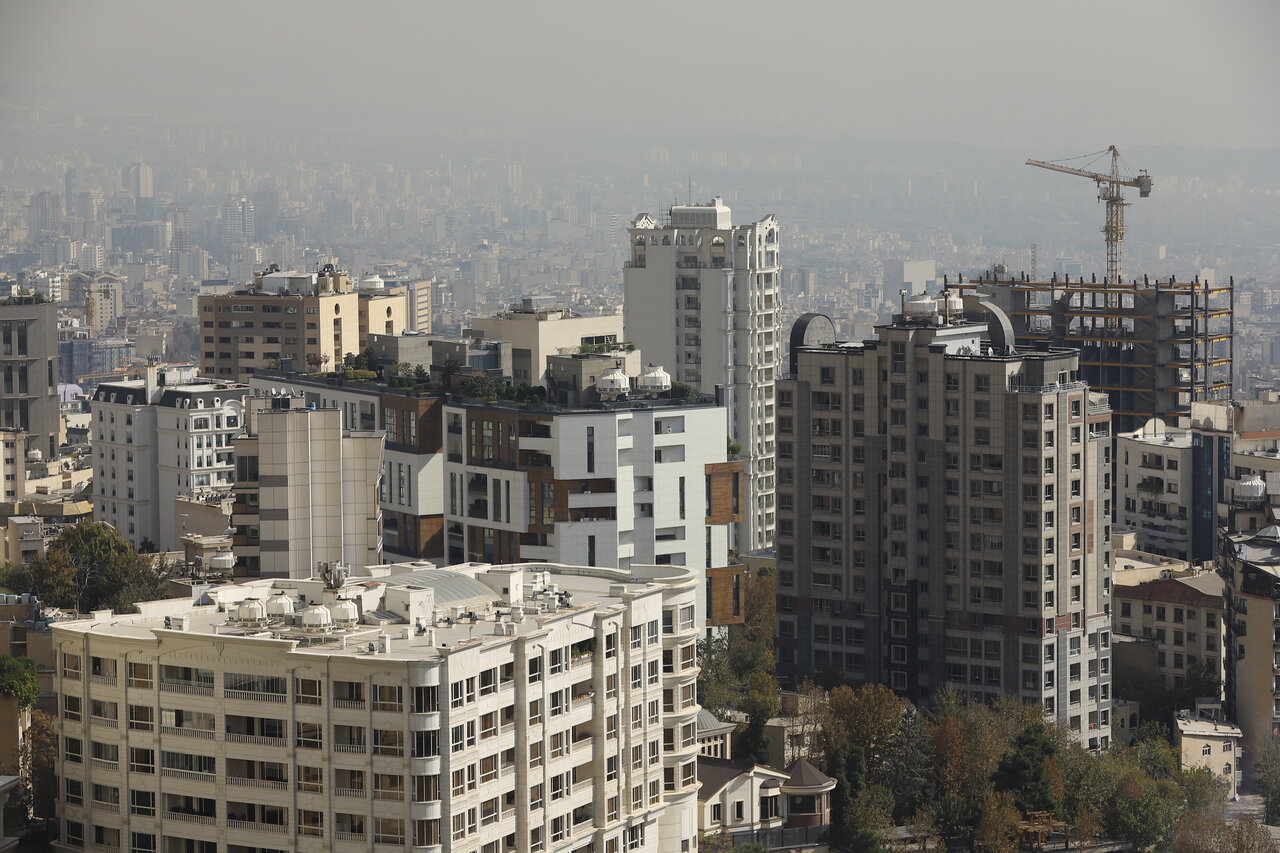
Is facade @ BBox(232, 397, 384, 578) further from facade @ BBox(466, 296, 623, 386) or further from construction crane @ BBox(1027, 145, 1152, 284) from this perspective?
construction crane @ BBox(1027, 145, 1152, 284)

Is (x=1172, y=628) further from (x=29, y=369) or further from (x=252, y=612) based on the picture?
(x=29, y=369)

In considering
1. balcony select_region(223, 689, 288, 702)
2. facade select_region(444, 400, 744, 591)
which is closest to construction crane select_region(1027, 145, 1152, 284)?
facade select_region(444, 400, 744, 591)

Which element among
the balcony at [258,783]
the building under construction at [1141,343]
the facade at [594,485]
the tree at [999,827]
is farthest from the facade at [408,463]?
the building under construction at [1141,343]

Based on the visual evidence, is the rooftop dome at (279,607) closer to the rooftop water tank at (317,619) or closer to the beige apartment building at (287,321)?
the rooftop water tank at (317,619)

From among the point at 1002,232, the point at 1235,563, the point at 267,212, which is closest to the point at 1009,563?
the point at 1235,563

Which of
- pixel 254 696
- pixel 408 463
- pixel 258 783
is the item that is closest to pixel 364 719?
pixel 254 696

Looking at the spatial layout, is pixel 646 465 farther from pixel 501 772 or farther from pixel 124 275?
pixel 124 275

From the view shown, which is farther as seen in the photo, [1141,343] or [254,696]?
[1141,343]
